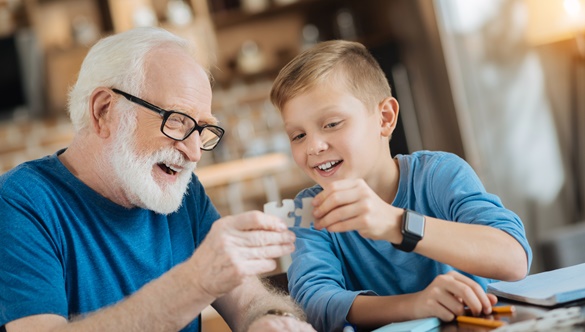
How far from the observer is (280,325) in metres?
1.25

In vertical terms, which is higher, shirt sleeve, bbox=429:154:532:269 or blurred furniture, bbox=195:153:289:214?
shirt sleeve, bbox=429:154:532:269

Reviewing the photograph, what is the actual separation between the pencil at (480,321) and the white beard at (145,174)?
725 mm

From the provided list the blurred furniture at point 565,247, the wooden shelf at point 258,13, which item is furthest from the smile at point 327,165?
the wooden shelf at point 258,13

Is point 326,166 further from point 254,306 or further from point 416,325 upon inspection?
point 416,325

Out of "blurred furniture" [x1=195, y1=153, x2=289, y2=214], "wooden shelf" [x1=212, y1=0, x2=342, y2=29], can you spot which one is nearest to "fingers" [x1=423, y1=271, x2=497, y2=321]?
"blurred furniture" [x1=195, y1=153, x2=289, y2=214]

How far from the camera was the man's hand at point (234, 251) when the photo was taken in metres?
1.17

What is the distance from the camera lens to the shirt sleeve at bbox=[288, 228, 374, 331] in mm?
1324

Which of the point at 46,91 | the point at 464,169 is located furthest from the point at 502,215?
the point at 46,91

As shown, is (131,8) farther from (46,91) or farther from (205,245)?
(205,245)

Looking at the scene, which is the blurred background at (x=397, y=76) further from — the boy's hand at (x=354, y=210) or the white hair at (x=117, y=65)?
the boy's hand at (x=354, y=210)

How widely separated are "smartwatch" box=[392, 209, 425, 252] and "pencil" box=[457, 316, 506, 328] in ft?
0.55

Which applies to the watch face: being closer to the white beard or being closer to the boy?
the boy

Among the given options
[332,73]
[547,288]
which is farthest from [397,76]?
[547,288]

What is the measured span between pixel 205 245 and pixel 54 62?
4.99 m
